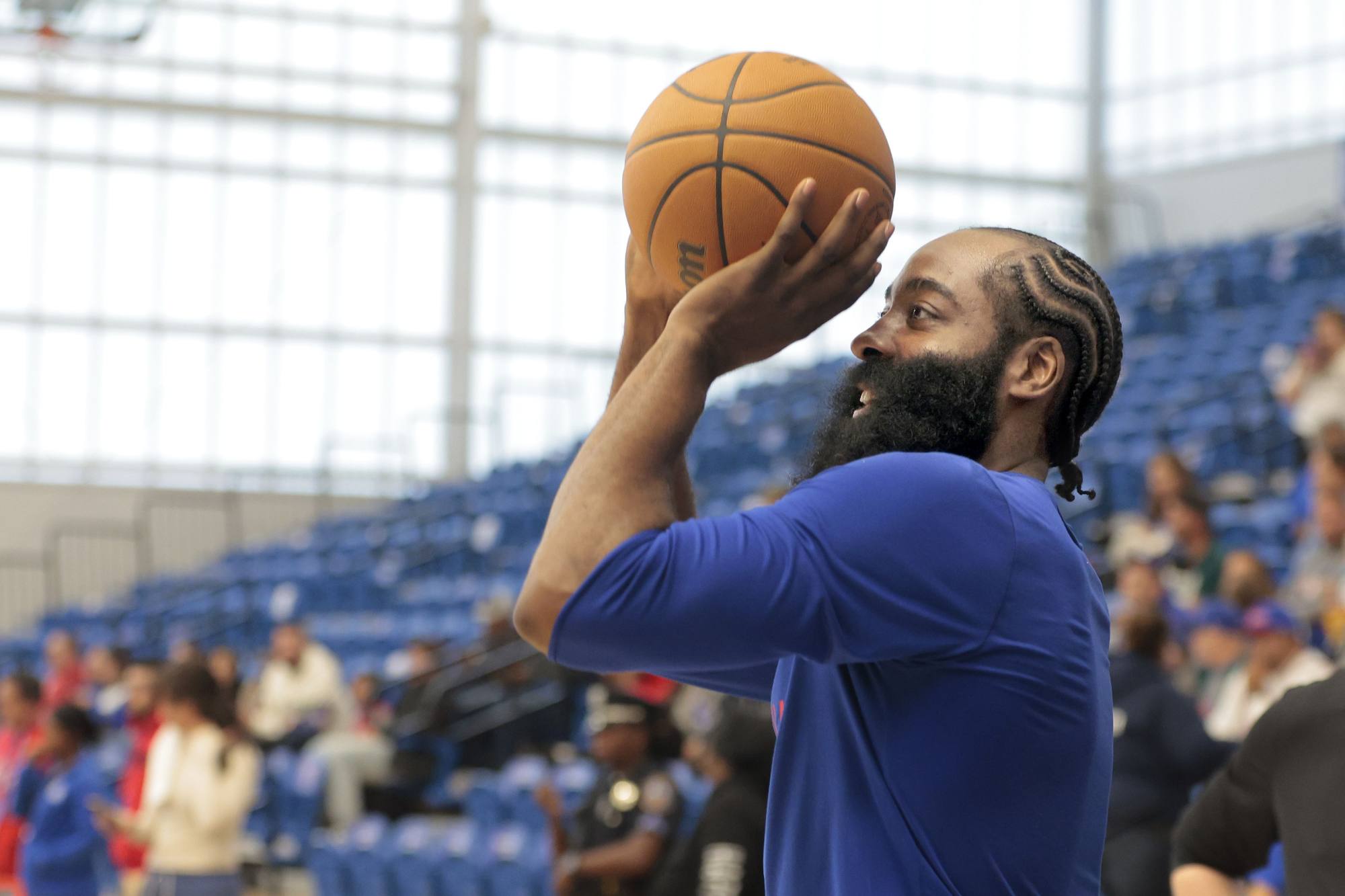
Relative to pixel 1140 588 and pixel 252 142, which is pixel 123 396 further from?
pixel 1140 588

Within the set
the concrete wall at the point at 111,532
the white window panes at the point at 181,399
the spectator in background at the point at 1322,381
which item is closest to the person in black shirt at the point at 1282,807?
the spectator in background at the point at 1322,381

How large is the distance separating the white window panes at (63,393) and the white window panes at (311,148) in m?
3.28

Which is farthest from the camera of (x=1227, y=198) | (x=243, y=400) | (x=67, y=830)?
(x=1227, y=198)

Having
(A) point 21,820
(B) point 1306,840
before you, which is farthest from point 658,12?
(B) point 1306,840

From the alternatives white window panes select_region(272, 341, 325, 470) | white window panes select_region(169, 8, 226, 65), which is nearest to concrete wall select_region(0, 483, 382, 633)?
white window panes select_region(272, 341, 325, 470)

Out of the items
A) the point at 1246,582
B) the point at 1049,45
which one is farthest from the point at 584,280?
the point at 1246,582

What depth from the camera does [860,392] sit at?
1.80 metres

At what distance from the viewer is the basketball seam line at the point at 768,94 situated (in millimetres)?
1890

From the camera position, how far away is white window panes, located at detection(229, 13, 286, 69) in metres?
20.8

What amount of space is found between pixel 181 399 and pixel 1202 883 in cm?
1906

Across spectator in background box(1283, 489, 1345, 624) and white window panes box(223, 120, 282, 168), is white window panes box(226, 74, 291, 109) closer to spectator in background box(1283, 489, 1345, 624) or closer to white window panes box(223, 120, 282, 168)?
white window panes box(223, 120, 282, 168)

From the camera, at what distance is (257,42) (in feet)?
68.4

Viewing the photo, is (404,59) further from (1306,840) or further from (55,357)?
(1306,840)

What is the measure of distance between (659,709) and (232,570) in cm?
1297
